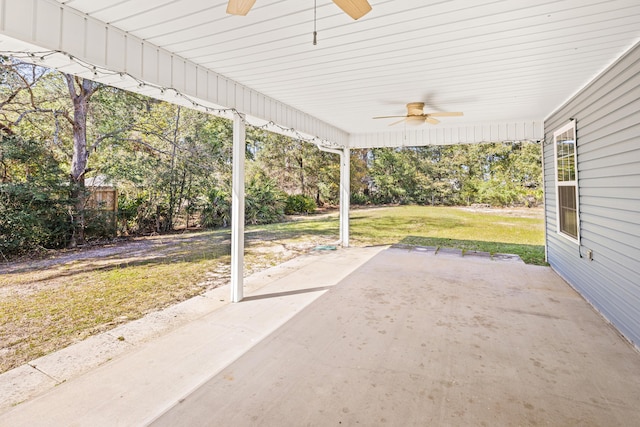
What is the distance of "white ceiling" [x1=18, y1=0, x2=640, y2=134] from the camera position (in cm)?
197

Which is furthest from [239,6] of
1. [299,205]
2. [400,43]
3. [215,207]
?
[299,205]

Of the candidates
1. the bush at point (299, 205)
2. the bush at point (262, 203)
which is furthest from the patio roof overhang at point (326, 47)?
the bush at point (299, 205)

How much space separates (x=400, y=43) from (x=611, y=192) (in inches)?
94.9

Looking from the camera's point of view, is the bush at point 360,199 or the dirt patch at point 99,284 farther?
the bush at point 360,199

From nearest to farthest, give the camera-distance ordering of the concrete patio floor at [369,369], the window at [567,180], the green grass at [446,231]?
the concrete patio floor at [369,369] → the window at [567,180] → the green grass at [446,231]

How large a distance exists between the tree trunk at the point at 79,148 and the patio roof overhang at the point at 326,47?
14.3ft

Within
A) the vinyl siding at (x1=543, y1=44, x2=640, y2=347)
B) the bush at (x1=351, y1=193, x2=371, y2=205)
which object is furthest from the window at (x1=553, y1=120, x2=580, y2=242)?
the bush at (x1=351, y1=193, x2=371, y2=205)

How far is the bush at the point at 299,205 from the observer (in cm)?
1234

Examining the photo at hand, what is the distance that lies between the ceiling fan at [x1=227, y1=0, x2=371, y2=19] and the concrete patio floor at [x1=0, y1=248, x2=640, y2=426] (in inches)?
83.5

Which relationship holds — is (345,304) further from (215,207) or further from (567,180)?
(215,207)

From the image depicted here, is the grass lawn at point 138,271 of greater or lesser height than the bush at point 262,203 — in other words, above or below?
below

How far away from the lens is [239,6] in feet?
4.95

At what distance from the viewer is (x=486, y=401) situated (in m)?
1.82

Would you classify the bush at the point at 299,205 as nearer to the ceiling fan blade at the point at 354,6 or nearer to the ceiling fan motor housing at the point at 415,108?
the ceiling fan motor housing at the point at 415,108
